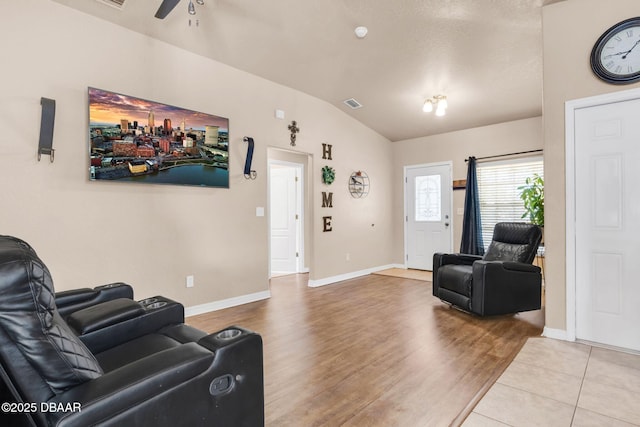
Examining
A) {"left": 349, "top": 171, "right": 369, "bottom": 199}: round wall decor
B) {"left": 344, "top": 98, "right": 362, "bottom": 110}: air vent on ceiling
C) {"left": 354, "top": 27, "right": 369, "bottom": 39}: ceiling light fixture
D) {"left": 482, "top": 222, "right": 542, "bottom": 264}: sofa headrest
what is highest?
{"left": 354, "top": 27, "right": 369, "bottom": 39}: ceiling light fixture

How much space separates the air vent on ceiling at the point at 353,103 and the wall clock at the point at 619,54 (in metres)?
3.06

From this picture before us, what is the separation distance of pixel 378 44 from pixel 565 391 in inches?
139

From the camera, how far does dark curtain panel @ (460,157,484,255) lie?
5520 millimetres

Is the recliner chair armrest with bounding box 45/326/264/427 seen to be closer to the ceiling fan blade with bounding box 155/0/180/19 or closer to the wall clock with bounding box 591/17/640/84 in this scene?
the ceiling fan blade with bounding box 155/0/180/19

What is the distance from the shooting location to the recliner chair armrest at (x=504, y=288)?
3.37 meters

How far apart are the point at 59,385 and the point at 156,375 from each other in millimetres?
257

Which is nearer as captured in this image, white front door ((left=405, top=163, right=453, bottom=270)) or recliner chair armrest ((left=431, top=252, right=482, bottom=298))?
recliner chair armrest ((left=431, top=252, right=482, bottom=298))

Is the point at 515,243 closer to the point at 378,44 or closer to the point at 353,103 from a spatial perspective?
the point at 378,44

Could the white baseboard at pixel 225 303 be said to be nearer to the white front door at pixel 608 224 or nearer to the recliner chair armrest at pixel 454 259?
the recliner chair armrest at pixel 454 259

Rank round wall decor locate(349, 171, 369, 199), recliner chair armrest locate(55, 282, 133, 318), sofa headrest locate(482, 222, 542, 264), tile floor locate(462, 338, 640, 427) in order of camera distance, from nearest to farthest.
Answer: tile floor locate(462, 338, 640, 427) < recliner chair armrest locate(55, 282, 133, 318) < sofa headrest locate(482, 222, 542, 264) < round wall decor locate(349, 171, 369, 199)

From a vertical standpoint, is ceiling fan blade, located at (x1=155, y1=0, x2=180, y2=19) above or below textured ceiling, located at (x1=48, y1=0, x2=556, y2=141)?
below

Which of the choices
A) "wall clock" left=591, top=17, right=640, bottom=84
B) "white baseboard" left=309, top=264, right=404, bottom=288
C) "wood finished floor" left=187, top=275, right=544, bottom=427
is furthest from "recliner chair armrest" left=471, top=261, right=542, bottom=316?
"white baseboard" left=309, top=264, right=404, bottom=288

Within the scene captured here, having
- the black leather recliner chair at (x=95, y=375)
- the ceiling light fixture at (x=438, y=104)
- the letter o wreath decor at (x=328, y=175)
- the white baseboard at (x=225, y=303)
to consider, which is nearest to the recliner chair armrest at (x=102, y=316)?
the black leather recliner chair at (x=95, y=375)

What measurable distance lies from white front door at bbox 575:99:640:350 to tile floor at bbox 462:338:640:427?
25 centimetres
